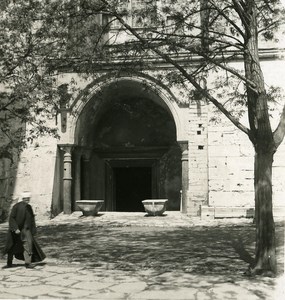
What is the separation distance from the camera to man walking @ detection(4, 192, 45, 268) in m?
6.71

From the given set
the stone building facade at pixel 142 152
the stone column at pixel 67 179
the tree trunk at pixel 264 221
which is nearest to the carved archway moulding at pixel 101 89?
the stone building facade at pixel 142 152

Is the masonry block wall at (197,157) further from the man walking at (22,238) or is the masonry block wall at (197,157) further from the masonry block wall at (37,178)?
the man walking at (22,238)

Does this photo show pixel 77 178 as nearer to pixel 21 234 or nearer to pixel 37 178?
pixel 37 178

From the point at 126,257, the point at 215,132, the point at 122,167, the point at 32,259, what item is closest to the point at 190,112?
the point at 215,132

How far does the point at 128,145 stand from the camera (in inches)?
598

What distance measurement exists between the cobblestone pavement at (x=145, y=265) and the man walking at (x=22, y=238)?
18 cm

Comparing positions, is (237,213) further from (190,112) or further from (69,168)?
(69,168)

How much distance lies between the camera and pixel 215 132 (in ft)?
41.5

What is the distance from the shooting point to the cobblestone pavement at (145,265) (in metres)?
5.07

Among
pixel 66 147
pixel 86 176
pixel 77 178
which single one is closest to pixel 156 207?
pixel 77 178

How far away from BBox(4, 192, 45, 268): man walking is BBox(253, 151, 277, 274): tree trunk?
11.0 ft

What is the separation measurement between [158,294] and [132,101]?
35.7ft

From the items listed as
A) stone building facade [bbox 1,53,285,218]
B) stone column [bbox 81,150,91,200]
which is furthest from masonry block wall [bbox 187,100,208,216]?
stone column [bbox 81,150,91,200]

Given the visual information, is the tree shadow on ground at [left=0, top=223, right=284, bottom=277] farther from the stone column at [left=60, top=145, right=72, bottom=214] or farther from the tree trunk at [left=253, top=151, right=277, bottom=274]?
the stone column at [left=60, top=145, right=72, bottom=214]
